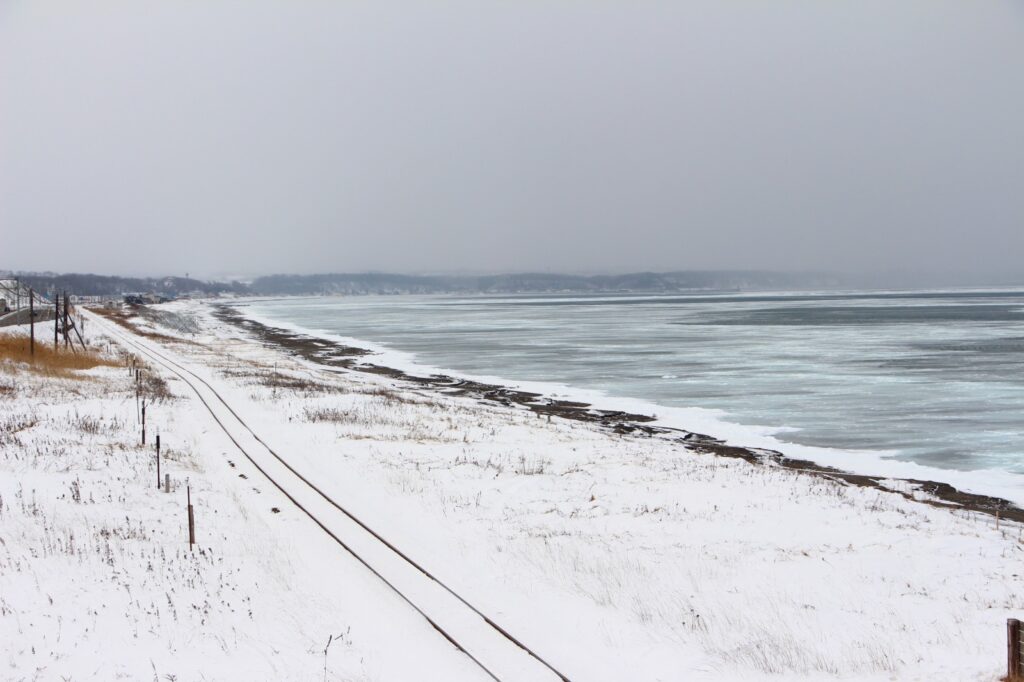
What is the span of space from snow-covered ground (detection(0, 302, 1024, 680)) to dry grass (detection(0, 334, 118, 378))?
19.6 meters

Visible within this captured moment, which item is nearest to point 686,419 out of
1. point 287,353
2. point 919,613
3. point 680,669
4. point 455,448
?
point 455,448

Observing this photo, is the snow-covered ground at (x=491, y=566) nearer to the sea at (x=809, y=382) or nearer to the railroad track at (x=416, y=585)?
the railroad track at (x=416, y=585)

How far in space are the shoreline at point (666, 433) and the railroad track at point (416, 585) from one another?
1294 cm

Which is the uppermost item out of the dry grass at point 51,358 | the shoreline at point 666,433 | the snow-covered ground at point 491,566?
the dry grass at point 51,358

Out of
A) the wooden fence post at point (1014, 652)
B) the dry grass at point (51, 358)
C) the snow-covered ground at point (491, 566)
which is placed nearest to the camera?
the wooden fence post at point (1014, 652)

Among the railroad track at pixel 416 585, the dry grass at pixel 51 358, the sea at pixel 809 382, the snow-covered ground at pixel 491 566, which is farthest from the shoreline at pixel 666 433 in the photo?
the dry grass at pixel 51 358

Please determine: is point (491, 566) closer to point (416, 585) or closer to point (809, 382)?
point (416, 585)

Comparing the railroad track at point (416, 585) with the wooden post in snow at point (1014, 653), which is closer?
the wooden post in snow at point (1014, 653)

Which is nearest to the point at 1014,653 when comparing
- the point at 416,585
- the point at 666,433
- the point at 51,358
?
the point at 416,585

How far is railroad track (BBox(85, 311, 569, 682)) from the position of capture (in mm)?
9492

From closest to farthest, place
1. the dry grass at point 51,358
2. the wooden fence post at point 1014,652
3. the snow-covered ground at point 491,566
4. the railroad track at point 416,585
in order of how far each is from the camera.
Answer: the wooden fence post at point 1014,652, the railroad track at point 416,585, the snow-covered ground at point 491,566, the dry grass at point 51,358

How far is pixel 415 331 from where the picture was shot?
9300 centimetres

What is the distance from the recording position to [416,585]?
469 inches

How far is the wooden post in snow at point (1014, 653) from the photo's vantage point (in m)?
8.31
